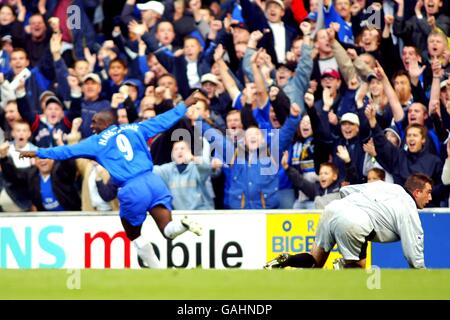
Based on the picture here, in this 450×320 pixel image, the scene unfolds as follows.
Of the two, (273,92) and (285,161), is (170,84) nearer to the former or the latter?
(273,92)

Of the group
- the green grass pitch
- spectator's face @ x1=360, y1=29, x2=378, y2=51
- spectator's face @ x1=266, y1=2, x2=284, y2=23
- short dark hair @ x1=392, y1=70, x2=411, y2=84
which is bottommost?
the green grass pitch

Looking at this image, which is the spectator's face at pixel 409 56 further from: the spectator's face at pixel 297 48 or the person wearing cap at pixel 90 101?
the person wearing cap at pixel 90 101

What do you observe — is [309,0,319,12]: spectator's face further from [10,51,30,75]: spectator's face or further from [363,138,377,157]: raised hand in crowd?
[10,51,30,75]: spectator's face

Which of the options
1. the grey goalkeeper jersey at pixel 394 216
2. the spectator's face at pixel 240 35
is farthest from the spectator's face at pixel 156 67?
the grey goalkeeper jersey at pixel 394 216

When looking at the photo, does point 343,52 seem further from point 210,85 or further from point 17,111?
point 17,111

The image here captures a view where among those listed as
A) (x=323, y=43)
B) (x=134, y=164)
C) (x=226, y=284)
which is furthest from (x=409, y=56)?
(x=226, y=284)

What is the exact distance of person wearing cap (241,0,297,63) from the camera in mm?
14797

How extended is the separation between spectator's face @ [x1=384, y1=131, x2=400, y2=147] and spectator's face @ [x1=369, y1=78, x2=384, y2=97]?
0.51 metres

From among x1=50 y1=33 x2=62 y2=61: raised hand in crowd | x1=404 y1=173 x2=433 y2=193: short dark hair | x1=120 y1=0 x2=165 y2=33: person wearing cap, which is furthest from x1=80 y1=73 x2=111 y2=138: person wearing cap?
x1=404 y1=173 x2=433 y2=193: short dark hair

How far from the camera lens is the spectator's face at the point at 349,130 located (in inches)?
551

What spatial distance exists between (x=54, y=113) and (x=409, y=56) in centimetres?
407

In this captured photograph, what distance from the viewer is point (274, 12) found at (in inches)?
588
